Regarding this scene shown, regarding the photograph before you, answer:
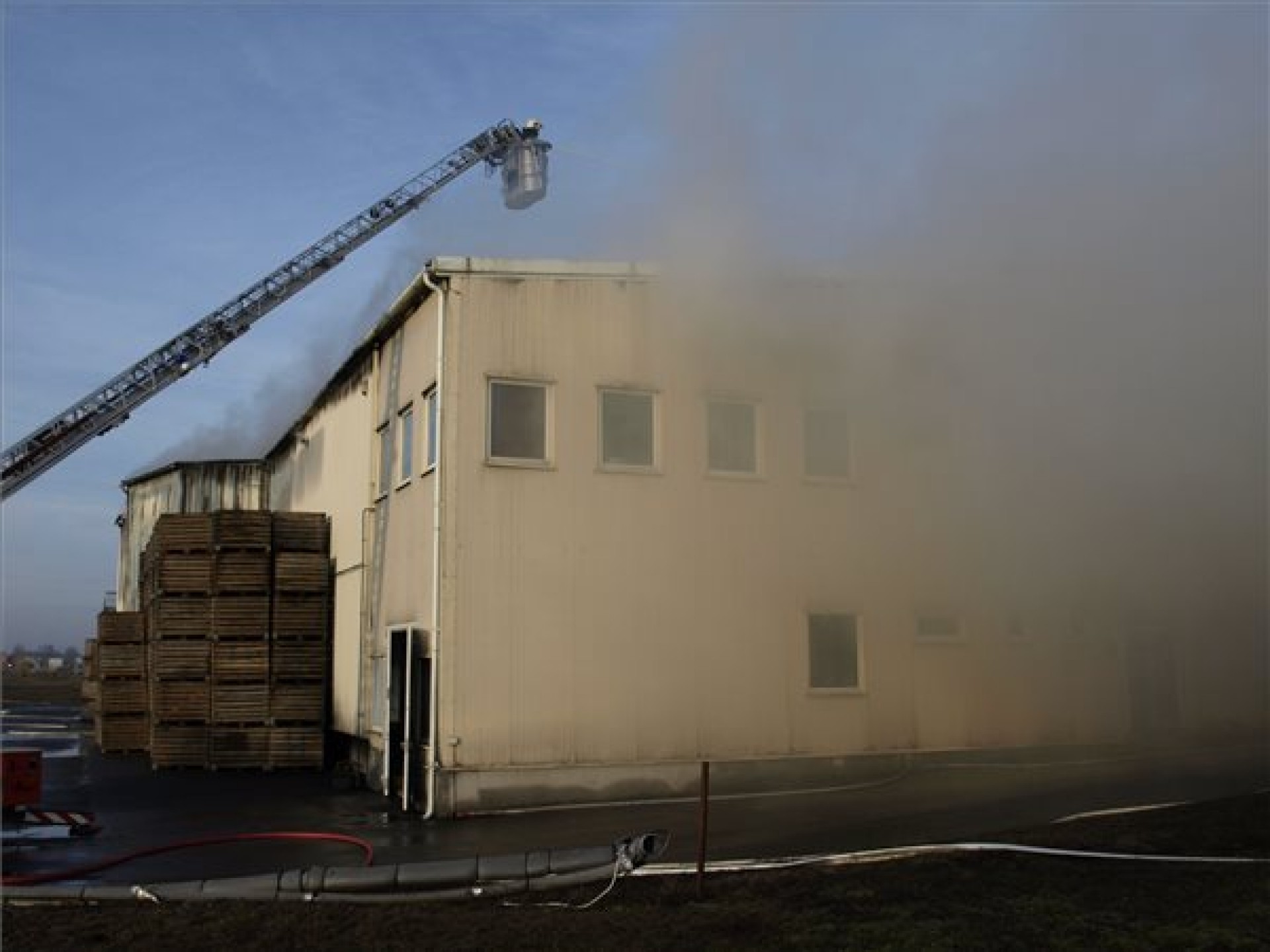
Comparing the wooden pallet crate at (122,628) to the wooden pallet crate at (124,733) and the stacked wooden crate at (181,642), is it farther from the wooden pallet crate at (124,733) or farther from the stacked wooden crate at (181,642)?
the stacked wooden crate at (181,642)

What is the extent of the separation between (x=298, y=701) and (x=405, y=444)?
492cm

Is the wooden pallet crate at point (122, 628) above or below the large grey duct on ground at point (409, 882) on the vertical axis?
above

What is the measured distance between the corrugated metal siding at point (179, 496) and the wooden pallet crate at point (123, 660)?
21.5 ft

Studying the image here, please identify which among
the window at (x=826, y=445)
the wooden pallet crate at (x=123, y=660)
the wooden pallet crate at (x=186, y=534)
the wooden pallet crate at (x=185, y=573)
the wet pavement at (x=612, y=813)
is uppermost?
the window at (x=826, y=445)

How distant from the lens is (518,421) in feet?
43.5

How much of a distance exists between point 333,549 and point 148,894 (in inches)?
435

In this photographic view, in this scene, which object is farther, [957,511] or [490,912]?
[957,511]

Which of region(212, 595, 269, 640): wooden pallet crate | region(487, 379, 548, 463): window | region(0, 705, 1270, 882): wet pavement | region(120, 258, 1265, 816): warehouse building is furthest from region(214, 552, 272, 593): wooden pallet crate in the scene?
region(487, 379, 548, 463): window

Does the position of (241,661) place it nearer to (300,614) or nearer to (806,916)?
(300,614)

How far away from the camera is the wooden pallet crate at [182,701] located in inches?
678

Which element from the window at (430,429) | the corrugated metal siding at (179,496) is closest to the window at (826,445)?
the window at (430,429)

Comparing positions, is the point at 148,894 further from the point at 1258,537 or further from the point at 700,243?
the point at 1258,537

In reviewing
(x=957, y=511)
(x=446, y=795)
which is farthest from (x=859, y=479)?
(x=446, y=795)

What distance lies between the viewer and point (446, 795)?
12.2 m
